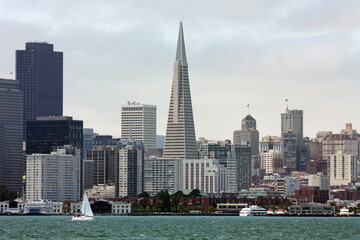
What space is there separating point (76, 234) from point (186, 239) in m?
25.0

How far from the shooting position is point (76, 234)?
199375 mm

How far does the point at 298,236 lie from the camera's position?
197875mm

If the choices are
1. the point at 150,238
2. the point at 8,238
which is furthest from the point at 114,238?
the point at 8,238

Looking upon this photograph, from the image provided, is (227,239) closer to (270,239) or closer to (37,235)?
(270,239)

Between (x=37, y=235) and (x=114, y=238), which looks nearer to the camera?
(x=114, y=238)

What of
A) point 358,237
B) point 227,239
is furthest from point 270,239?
point 358,237

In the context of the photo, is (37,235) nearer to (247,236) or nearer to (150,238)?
(150,238)

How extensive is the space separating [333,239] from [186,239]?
84.3 feet

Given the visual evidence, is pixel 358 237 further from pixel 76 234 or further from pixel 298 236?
pixel 76 234

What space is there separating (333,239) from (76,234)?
4636cm

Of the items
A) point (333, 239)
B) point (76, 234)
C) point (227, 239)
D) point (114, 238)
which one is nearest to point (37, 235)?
point (76, 234)

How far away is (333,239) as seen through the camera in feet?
619

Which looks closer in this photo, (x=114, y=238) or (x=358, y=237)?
(x=114, y=238)

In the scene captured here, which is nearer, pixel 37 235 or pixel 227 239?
pixel 227 239
